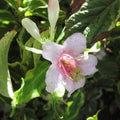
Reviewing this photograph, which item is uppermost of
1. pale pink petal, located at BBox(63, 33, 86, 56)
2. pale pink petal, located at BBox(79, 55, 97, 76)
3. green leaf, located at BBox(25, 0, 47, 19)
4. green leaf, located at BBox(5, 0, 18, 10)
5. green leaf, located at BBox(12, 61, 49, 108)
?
green leaf, located at BBox(5, 0, 18, 10)

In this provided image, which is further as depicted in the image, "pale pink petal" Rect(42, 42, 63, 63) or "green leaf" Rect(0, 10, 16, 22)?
"green leaf" Rect(0, 10, 16, 22)

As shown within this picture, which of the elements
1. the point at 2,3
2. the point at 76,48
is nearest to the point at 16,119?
the point at 2,3

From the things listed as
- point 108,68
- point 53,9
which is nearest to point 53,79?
point 53,9

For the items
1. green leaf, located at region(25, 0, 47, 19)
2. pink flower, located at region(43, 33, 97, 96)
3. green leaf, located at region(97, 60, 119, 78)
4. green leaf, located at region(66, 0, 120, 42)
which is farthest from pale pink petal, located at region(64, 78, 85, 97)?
green leaf, located at region(97, 60, 119, 78)

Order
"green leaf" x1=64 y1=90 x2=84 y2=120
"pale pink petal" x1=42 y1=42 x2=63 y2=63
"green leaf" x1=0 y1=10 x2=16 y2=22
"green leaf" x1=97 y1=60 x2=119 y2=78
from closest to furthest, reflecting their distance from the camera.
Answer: "pale pink petal" x1=42 y1=42 x2=63 y2=63 → "green leaf" x1=0 y1=10 x2=16 y2=22 → "green leaf" x1=64 y1=90 x2=84 y2=120 → "green leaf" x1=97 y1=60 x2=119 y2=78

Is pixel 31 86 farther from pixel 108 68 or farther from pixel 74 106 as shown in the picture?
pixel 108 68

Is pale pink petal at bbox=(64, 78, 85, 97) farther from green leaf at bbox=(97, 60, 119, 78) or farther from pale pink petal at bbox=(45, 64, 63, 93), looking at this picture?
green leaf at bbox=(97, 60, 119, 78)

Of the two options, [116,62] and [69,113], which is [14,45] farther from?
[116,62]

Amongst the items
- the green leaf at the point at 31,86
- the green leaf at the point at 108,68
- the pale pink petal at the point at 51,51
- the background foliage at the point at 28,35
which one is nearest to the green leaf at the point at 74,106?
the green leaf at the point at 108,68

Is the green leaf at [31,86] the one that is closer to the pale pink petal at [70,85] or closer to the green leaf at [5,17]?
the pale pink petal at [70,85]
